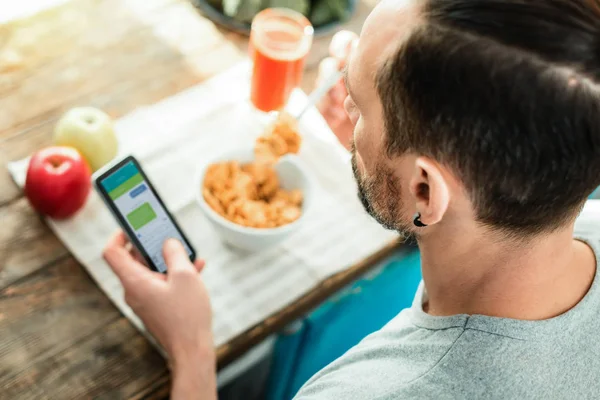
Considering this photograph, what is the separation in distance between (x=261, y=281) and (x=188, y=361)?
0.20m

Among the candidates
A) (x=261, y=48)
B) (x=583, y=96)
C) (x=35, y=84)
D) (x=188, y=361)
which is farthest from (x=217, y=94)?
(x=583, y=96)

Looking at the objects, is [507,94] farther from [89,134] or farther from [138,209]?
[89,134]

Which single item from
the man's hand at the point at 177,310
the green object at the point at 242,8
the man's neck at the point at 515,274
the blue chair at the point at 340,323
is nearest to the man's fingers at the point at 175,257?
the man's hand at the point at 177,310

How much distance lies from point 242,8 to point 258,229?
57 centimetres

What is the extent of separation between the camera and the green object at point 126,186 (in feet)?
3.13

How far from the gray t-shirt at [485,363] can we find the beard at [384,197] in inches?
4.8

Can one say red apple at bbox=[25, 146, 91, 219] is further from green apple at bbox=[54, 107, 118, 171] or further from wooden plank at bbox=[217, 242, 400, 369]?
wooden plank at bbox=[217, 242, 400, 369]

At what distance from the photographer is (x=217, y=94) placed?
1308mm

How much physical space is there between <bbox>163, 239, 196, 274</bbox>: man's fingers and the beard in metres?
0.27

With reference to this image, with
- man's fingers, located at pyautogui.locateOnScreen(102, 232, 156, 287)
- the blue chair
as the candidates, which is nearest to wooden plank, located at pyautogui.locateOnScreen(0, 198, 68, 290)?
man's fingers, located at pyautogui.locateOnScreen(102, 232, 156, 287)

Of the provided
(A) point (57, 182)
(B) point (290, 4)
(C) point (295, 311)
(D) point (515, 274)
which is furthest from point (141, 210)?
(B) point (290, 4)

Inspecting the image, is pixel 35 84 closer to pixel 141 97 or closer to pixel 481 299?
pixel 141 97

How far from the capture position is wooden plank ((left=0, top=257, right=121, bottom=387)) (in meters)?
0.92

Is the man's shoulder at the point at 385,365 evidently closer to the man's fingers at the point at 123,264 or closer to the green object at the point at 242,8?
the man's fingers at the point at 123,264
